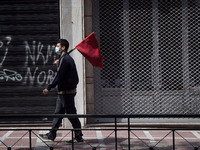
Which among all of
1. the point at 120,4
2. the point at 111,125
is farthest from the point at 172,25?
the point at 111,125

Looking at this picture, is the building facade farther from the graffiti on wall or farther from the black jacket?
the black jacket

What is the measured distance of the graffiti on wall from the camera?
31.3ft

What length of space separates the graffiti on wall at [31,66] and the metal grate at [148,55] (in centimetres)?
133

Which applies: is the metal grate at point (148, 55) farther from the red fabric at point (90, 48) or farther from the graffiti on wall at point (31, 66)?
the red fabric at point (90, 48)

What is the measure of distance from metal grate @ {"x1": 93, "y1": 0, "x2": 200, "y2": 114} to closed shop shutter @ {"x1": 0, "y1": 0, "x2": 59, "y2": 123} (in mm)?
1259

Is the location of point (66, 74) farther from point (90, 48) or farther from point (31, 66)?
point (31, 66)

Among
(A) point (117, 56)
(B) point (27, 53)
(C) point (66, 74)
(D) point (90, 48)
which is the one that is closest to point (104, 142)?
(C) point (66, 74)

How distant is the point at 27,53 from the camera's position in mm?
9562

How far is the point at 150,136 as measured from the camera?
8.05 meters

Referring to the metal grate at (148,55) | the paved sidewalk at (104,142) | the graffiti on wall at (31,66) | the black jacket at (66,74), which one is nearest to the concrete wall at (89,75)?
the metal grate at (148,55)

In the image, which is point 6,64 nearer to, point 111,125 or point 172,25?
point 111,125

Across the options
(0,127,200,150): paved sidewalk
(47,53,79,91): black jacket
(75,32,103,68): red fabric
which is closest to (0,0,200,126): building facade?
(0,127,200,150): paved sidewalk

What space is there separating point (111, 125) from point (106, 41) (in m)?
2.25

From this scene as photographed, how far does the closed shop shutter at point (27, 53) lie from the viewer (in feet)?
31.0
